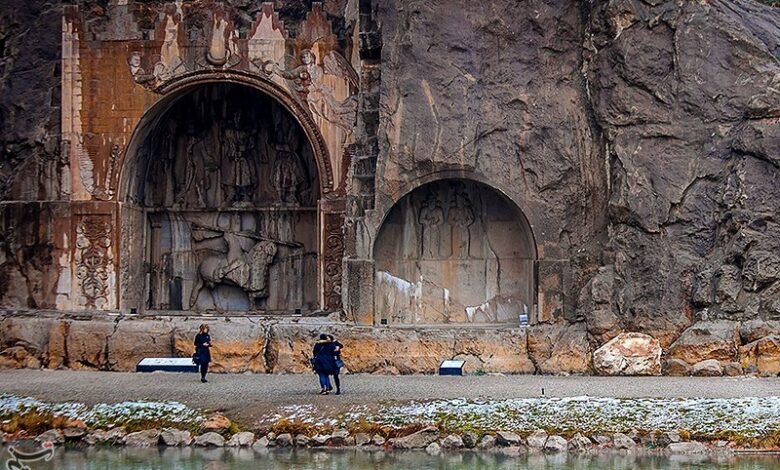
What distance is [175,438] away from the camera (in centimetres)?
2238

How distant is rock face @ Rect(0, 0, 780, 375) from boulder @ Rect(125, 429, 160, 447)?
4.97m

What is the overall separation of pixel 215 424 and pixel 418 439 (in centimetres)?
344

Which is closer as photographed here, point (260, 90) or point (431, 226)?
point (431, 226)

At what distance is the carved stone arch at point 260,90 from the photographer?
31141 millimetres

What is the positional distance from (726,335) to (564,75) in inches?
264

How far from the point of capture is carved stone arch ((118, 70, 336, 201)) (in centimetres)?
3114

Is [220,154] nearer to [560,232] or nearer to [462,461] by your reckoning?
[560,232]

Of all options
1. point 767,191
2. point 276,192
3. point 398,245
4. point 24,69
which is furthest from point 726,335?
point 24,69

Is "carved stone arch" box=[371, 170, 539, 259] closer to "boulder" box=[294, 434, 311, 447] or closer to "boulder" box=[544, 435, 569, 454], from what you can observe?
"boulder" box=[294, 434, 311, 447]

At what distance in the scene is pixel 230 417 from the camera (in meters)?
23.0

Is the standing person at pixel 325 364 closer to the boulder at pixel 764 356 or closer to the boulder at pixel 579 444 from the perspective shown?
the boulder at pixel 579 444

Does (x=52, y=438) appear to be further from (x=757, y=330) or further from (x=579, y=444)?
(x=757, y=330)

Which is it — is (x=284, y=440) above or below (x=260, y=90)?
below

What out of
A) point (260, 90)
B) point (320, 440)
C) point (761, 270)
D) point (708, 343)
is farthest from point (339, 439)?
point (260, 90)
